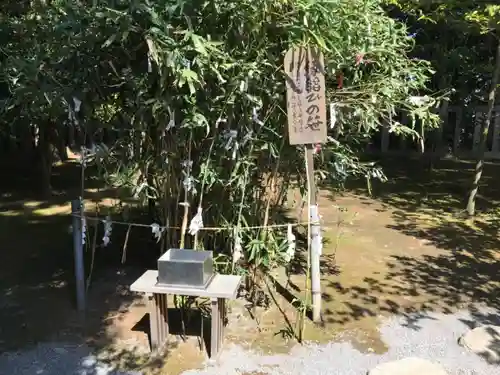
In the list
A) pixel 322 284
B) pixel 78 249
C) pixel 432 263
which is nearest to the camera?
pixel 78 249

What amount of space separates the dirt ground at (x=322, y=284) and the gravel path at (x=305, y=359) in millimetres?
119

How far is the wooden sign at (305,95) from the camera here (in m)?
3.74

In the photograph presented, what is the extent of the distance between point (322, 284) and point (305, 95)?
2.17 meters

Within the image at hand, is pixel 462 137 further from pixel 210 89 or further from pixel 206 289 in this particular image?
pixel 206 289

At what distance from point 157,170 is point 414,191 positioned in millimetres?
6819

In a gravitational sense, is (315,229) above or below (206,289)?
above

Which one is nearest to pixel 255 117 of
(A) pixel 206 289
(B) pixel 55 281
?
(A) pixel 206 289

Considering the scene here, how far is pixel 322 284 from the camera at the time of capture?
5199mm

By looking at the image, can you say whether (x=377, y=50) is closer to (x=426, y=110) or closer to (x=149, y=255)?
(x=426, y=110)

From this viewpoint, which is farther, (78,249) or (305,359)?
(78,249)

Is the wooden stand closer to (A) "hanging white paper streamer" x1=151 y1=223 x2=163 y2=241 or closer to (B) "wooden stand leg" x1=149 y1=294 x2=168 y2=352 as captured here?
(B) "wooden stand leg" x1=149 y1=294 x2=168 y2=352

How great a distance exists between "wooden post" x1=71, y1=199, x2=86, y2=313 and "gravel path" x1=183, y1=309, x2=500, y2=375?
1.39 metres

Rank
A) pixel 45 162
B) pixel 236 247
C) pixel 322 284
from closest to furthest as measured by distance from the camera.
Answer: pixel 236 247 < pixel 322 284 < pixel 45 162

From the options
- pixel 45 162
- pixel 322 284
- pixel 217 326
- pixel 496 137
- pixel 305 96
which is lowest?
pixel 322 284
